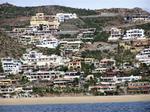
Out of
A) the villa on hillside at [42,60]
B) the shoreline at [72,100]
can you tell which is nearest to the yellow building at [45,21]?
the villa on hillside at [42,60]

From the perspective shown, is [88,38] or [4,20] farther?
[4,20]

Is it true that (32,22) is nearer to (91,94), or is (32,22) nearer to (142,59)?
(142,59)

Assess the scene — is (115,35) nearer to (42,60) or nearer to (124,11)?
(42,60)

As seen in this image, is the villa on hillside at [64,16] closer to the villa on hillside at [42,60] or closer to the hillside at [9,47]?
the hillside at [9,47]

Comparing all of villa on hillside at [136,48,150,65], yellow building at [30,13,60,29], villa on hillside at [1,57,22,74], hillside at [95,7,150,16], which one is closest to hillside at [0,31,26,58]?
villa on hillside at [1,57,22,74]

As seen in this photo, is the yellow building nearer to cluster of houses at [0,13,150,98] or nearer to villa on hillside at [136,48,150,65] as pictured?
cluster of houses at [0,13,150,98]

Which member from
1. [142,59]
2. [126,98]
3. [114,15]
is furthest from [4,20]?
[126,98]

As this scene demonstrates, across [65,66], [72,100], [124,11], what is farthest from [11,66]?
[124,11]
